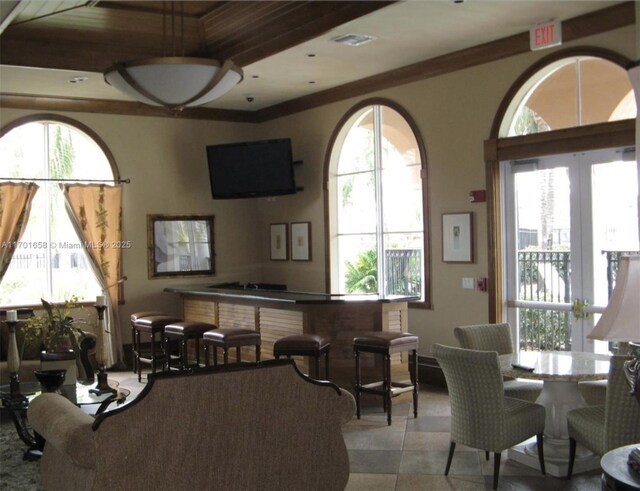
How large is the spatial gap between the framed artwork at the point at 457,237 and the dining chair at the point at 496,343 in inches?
60.7

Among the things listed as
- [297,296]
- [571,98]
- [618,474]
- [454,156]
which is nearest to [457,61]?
[454,156]

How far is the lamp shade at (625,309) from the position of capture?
314 centimetres

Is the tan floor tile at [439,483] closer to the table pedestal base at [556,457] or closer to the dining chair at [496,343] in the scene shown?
the table pedestal base at [556,457]

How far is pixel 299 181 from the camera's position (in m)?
9.17

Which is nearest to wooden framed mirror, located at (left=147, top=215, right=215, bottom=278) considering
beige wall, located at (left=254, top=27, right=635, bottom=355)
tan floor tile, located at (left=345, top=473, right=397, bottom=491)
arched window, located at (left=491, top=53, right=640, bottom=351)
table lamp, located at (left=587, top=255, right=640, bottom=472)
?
→ beige wall, located at (left=254, top=27, right=635, bottom=355)

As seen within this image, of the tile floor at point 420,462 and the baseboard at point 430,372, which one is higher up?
the baseboard at point 430,372

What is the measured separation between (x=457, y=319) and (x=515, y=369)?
2.58 meters

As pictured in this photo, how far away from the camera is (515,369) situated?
4.52 meters

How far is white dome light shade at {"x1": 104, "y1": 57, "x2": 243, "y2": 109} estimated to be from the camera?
17.0 feet

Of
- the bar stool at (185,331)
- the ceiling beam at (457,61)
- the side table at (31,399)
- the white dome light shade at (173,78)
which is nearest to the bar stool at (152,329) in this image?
the bar stool at (185,331)

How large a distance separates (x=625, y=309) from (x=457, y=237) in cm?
390

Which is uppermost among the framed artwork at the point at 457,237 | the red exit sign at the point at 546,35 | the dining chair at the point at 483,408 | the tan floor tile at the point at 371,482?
the red exit sign at the point at 546,35

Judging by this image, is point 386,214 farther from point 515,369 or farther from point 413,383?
point 515,369

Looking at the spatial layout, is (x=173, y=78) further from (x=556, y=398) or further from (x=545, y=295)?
(x=545, y=295)
